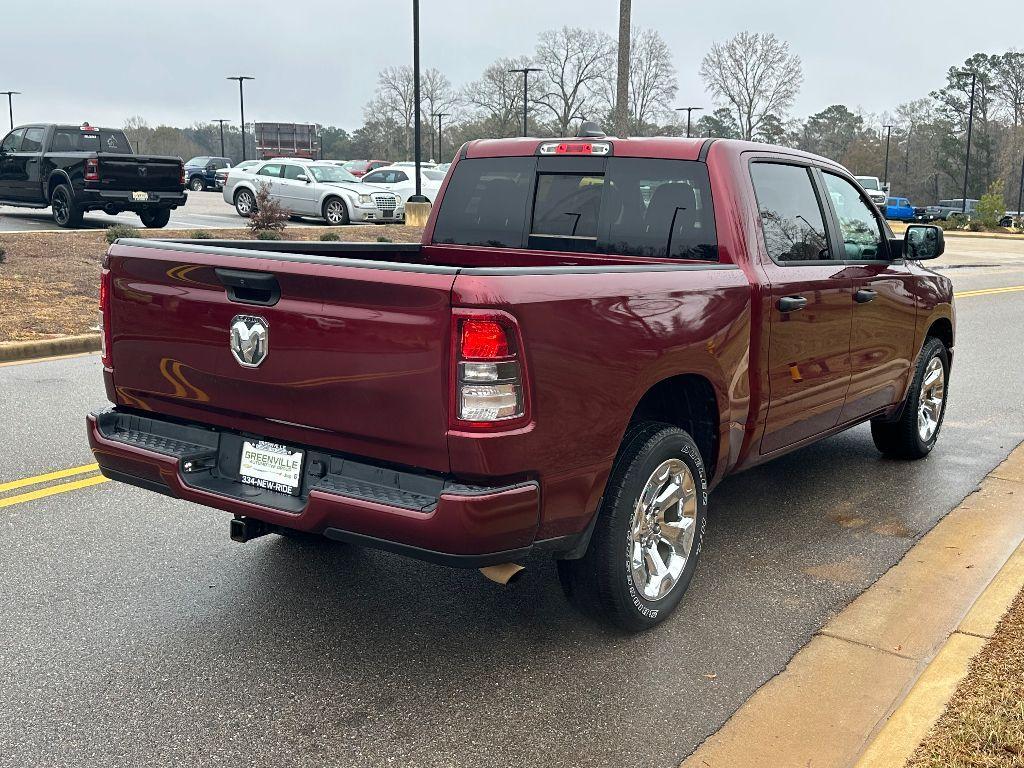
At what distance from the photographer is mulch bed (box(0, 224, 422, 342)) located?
37.6ft

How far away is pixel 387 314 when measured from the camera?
3.25 m

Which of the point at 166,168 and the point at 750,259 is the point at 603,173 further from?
the point at 166,168

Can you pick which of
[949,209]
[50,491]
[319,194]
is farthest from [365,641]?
→ [949,209]

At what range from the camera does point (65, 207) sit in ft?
69.3

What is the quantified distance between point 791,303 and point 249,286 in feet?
7.89

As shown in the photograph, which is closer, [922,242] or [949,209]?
[922,242]

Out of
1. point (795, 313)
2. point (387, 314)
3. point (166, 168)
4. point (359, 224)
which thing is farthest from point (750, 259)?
point (359, 224)

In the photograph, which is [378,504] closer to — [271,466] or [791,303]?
[271,466]

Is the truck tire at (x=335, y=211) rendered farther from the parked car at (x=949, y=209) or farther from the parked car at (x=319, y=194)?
the parked car at (x=949, y=209)

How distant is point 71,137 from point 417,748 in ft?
70.0

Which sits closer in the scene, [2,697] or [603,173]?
[2,697]

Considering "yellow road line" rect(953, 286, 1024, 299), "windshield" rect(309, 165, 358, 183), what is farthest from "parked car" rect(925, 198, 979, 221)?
"windshield" rect(309, 165, 358, 183)

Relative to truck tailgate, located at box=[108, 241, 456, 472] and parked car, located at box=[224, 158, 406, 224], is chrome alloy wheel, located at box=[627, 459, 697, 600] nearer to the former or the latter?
truck tailgate, located at box=[108, 241, 456, 472]

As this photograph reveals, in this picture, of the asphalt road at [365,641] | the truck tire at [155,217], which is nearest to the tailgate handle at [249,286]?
the asphalt road at [365,641]
